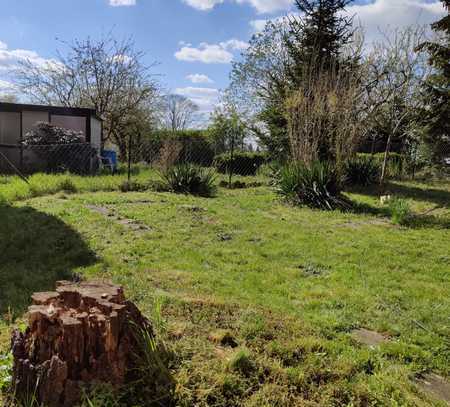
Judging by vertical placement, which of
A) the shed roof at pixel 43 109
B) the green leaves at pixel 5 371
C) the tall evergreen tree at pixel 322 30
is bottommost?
the green leaves at pixel 5 371

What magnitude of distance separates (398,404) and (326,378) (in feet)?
1.24

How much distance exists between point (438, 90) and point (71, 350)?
1254 centimetres

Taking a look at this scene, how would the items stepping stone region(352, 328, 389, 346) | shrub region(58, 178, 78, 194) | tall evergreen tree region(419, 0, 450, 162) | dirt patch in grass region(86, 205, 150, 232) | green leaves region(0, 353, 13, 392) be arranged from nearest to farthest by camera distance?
green leaves region(0, 353, 13, 392) → stepping stone region(352, 328, 389, 346) → dirt patch in grass region(86, 205, 150, 232) → shrub region(58, 178, 78, 194) → tall evergreen tree region(419, 0, 450, 162)

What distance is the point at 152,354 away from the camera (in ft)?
7.23

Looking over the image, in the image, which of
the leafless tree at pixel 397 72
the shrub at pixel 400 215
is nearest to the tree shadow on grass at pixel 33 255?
the shrub at pixel 400 215

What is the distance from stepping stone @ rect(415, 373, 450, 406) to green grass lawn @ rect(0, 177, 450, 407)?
65 mm

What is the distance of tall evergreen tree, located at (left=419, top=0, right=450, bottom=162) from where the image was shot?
1080 centimetres

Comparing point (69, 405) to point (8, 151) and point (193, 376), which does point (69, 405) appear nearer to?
point (193, 376)

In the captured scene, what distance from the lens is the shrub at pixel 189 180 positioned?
10031 mm

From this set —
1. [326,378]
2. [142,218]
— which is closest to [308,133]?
[142,218]

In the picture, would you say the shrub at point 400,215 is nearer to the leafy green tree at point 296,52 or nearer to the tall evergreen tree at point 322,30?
the leafy green tree at point 296,52

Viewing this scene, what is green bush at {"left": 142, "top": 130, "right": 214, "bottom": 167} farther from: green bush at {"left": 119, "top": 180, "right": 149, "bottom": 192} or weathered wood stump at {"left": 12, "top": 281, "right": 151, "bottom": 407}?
weathered wood stump at {"left": 12, "top": 281, "right": 151, "bottom": 407}

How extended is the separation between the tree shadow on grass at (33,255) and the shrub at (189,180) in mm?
3974

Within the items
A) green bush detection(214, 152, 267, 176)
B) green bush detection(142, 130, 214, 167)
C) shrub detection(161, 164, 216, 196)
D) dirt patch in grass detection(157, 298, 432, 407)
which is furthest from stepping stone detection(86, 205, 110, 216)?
green bush detection(214, 152, 267, 176)
